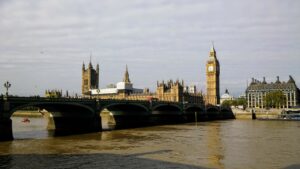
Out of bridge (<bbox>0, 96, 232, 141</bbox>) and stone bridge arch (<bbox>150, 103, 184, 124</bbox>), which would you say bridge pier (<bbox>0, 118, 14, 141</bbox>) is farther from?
stone bridge arch (<bbox>150, 103, 184, 124</bbox>)

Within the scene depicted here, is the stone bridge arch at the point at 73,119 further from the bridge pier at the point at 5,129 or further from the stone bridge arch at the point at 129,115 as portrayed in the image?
the stone bridge arch at the point at 129,115

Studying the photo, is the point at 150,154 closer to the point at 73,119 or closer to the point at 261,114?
the point at 73,119

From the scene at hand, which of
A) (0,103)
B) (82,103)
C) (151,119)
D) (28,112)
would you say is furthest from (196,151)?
(28,112)

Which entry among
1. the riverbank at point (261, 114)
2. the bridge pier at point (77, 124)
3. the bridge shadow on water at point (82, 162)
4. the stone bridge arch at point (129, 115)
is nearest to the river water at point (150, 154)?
the bridge shadow on water at point (82, 162)

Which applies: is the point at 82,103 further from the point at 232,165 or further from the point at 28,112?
the point at 28,112

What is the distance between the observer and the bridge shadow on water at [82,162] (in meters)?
35.8

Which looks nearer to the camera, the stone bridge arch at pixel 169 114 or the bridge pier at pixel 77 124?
the bridge pier at pixel 77 124

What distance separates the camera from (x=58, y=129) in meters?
79.2

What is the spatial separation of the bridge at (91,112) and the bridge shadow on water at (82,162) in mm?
17376

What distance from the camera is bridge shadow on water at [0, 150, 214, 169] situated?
117 feet

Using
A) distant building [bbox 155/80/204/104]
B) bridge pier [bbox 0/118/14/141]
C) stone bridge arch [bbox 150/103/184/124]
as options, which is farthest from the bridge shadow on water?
distant building [bbox 155/80/204/104]

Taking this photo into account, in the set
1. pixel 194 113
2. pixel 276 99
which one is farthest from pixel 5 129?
pixel 276 99

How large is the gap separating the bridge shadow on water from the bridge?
17376mm

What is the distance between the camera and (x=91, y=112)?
257 feet
